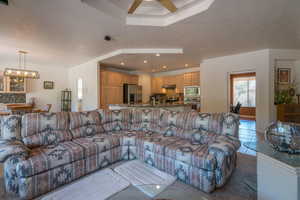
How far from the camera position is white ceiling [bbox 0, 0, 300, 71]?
7.27 feet

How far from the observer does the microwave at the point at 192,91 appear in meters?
6.29

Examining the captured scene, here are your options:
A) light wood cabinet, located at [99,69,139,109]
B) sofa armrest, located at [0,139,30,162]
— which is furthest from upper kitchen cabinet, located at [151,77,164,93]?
sofa armrest, located at [0,139,30,162]

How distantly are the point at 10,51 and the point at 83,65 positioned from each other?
232 cm

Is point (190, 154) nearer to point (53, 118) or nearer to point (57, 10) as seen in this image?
point (53, 118)

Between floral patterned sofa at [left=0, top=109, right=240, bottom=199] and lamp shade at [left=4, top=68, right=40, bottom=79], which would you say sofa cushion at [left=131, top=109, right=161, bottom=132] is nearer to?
floral patterned sofa at [left=0, top=109, right=240, bottom=199]

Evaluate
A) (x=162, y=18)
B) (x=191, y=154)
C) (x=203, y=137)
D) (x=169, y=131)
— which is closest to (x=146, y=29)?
(x=162, y=18)

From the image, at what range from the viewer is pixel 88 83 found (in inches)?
234

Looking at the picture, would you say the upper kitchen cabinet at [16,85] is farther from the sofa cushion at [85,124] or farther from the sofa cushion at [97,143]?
the sofa cushion at [97,143]

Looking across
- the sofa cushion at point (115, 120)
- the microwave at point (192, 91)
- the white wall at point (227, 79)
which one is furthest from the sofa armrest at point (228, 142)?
the microwave at point (192, 91)

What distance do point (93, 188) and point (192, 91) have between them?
5541 mm

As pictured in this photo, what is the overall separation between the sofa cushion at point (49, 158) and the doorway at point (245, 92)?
809 centimetres

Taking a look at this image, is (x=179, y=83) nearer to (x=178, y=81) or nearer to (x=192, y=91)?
(x=178, y=81)

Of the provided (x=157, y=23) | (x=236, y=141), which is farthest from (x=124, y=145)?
(x=157, y=23)

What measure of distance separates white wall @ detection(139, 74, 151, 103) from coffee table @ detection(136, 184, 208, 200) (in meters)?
6.18
